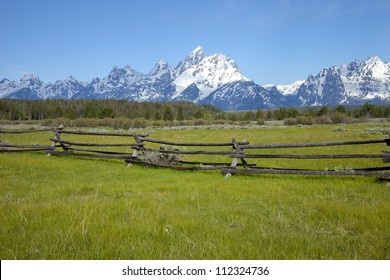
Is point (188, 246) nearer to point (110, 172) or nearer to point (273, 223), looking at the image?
point (273, 223)

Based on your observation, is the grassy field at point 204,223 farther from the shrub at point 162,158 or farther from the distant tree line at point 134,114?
the distant tree line at point 134,114

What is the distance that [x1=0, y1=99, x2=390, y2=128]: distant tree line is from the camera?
263 feet

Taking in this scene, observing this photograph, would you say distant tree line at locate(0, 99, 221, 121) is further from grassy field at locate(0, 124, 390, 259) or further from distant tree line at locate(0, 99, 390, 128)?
grassy field at locate(0, 124, 390, 259)

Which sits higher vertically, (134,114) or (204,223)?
(134,114)

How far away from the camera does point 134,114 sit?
16250cm

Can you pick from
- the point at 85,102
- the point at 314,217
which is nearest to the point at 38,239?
the point at 314,217

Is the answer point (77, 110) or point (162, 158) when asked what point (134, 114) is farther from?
point (162, 158)

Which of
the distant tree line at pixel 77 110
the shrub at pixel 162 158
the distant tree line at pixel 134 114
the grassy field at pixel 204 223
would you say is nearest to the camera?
the grassy field at pixel 204 223

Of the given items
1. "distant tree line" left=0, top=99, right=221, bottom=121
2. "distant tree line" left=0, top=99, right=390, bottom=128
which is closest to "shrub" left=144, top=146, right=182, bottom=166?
"distant tree line" left=0, top=99, right=390, bottom=128

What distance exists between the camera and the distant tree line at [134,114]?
8013cm

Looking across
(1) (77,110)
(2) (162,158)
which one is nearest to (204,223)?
(2) (162,158)

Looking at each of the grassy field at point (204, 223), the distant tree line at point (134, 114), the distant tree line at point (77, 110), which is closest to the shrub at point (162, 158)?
the grassy field at point (204, 223)

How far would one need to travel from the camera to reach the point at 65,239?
391cm

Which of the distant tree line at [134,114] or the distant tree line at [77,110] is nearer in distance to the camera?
the distant tree line at [134,114]
